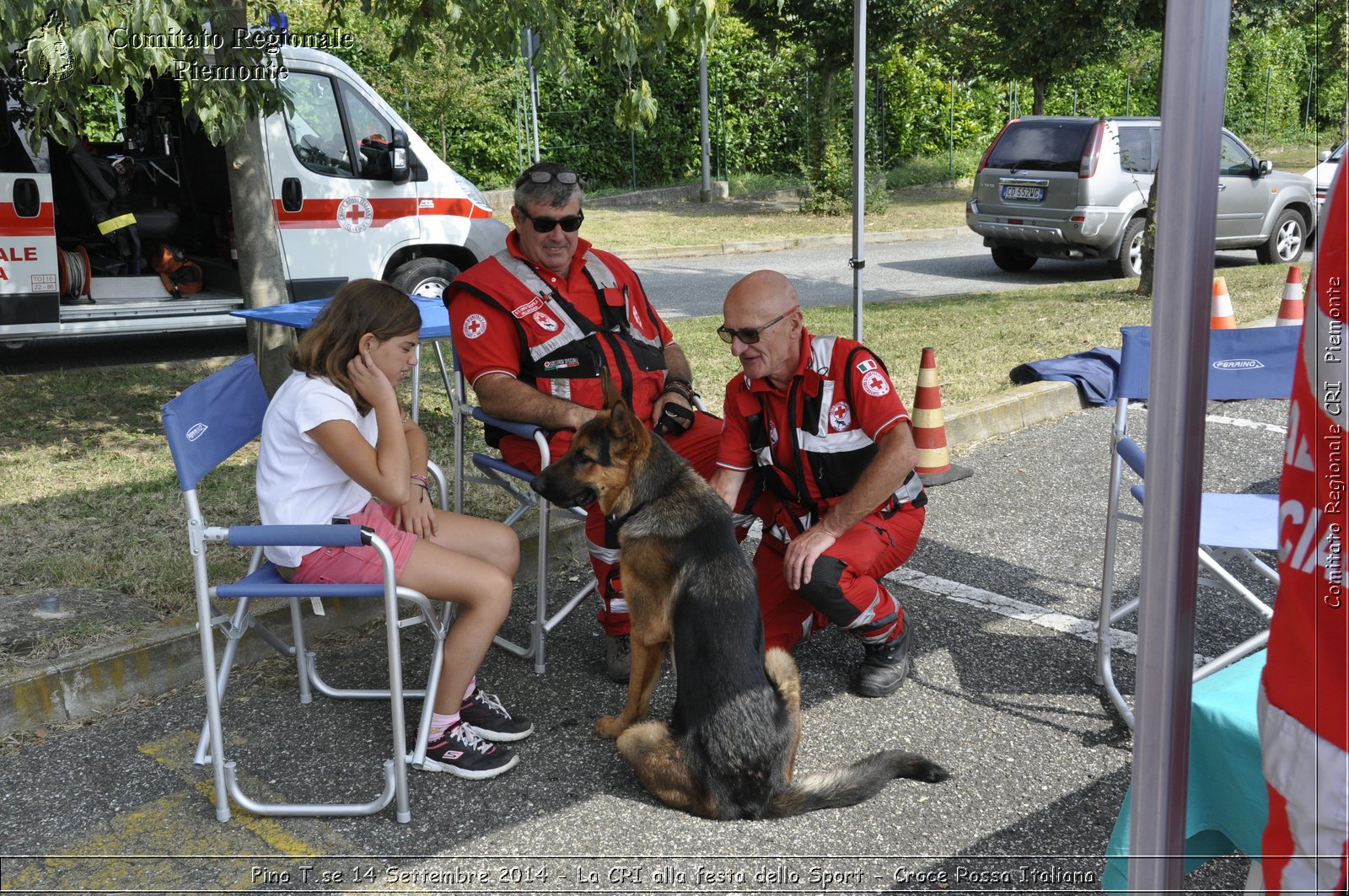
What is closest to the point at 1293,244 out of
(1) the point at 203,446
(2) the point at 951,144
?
(2) the point at 951,144

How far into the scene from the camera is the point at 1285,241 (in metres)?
14.3

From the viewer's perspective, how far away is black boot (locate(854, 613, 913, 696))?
148 inches

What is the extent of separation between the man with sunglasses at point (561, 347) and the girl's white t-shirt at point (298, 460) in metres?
0.90

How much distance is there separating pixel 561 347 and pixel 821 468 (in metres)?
1.08

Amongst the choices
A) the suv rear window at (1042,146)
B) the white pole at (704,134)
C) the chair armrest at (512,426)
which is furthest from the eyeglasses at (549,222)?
the white pole at (704,134)

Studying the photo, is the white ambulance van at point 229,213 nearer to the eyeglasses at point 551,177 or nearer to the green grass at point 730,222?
the eyeglasses at point 551,177

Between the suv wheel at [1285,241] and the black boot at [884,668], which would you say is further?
the suv wheel at [1285,241]

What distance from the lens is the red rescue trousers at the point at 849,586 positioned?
3609mm

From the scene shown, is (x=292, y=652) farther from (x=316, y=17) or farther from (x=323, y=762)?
(x=316, y=17)

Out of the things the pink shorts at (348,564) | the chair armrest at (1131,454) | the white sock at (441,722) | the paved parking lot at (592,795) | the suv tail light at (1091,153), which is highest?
the suv tail light at (1091,153)

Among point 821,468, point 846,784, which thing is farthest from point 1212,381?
point 846,784

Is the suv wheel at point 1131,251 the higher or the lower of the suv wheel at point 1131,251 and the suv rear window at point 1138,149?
the lower

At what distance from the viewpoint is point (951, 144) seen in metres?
25.3

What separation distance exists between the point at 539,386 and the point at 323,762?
60.0 inches
